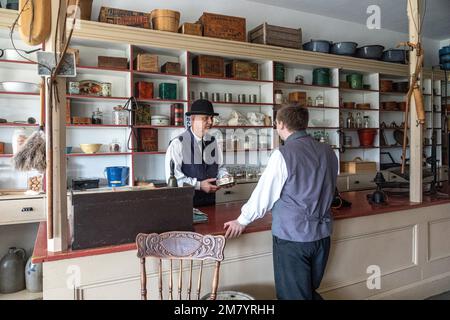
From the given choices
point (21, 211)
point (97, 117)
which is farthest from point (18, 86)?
point (21, 211)

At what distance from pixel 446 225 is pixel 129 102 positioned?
9.90 feet

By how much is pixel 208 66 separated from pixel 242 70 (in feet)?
1.41

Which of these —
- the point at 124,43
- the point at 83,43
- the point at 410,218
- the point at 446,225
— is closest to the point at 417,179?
the point at 410,218

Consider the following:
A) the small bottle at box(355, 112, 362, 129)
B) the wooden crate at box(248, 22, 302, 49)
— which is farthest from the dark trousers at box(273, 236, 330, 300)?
the small bottle at box(355, 112, 362, 129)

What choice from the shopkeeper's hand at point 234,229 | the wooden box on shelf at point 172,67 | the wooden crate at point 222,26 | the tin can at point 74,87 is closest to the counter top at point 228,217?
the shopkeeper's hand at point 234,229

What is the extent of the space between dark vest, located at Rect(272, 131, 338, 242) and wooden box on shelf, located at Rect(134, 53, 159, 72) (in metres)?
2.20

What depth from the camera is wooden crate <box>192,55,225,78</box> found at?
12.2 feet

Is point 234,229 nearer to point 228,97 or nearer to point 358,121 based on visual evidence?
point 228,97

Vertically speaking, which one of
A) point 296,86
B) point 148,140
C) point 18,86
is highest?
point 296,86

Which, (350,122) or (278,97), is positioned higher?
(278,97)

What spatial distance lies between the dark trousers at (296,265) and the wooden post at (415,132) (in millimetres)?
1238

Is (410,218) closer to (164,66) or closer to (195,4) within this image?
(164,66)

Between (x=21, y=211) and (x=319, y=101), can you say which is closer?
(x=21, y=211)

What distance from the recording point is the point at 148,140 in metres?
3.55
